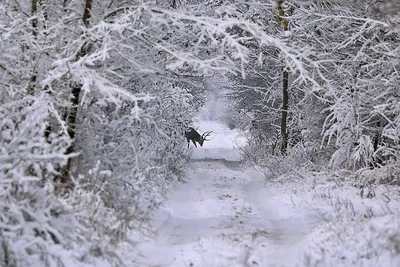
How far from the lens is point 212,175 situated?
59.1ft

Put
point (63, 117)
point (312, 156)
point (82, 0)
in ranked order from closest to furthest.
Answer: point (63, 117) → point (82, 0) → point (312, 156)

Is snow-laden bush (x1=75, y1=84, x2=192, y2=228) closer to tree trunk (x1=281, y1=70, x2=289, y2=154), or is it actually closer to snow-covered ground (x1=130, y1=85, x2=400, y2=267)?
snow-covered ground (x1=130, y1=85, x2=400, y2=267)

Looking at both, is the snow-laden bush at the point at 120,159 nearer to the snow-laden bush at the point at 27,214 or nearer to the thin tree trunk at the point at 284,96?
the snow-laden bush at the point at 27,214

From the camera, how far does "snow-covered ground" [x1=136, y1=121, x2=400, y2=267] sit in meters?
6.00

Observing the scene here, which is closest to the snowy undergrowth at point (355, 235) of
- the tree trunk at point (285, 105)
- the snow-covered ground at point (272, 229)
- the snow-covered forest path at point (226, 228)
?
the snow-covered ground at point (272, 229)

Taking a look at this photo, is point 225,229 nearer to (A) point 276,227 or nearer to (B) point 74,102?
(A) point 276,227

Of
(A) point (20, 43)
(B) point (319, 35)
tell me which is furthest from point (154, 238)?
(B) point (319, 35)

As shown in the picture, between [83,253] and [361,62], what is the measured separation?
10.0 m

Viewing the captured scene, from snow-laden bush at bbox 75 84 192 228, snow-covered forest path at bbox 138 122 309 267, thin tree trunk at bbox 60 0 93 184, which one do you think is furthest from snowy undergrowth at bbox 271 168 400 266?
thin tree trunk at bbox 60 0 93 184

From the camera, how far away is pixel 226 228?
809 cm

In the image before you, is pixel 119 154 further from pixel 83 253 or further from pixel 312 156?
pixel 312 156

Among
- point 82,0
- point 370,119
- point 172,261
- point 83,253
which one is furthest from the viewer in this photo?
point 370,119

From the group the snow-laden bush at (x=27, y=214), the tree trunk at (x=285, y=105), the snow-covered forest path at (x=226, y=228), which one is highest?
the snow-laden bush at (x=27, y=214)

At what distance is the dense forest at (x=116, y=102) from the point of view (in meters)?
5.50
